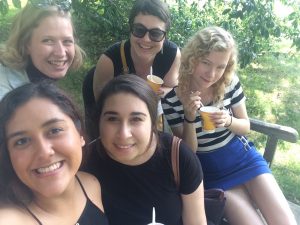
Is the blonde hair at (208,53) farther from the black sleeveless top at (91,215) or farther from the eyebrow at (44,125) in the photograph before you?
the eyebrow at (44,125)

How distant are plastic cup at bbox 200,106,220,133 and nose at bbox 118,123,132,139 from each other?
0.73m

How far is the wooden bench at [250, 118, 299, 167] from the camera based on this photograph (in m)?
2.83

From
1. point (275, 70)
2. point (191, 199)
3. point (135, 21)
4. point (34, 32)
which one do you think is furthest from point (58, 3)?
point (275, 70)

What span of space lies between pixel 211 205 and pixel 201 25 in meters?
2.55

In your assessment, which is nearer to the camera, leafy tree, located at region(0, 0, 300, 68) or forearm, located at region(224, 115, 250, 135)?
forearm, located at region(224, 115, 250, 135)

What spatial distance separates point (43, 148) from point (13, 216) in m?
0.29

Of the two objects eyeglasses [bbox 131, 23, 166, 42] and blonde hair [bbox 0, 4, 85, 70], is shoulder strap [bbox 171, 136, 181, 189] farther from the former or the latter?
blonde hair [bbox 0, 4, 85, 70]

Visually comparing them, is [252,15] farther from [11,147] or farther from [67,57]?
[11,147]

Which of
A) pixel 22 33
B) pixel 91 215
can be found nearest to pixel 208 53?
pixel 22 33

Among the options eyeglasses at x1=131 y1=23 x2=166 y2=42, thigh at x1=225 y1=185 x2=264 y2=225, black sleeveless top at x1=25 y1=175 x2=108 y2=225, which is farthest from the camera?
eyeglasses at x1=131 y1=23 x2=166 y2=42

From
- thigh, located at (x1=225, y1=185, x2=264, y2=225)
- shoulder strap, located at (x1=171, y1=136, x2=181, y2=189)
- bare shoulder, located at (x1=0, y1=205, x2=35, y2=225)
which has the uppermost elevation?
shoulder strap, located at (x1=171, y1=136, x2=181, y2=189)

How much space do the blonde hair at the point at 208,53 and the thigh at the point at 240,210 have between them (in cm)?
72

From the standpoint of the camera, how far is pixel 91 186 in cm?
182

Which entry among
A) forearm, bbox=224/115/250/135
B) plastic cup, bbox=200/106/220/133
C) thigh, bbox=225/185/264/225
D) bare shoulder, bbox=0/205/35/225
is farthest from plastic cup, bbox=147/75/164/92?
bare shoulder, bbox=0/205/35/225
